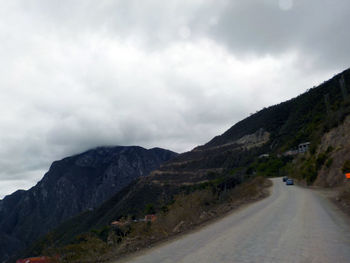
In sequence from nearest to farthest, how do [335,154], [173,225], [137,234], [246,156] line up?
[137,234] < [173,225] < [335,154] < [246,156]

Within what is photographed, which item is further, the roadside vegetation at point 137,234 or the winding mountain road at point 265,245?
the roadside vegetation at point 137,234

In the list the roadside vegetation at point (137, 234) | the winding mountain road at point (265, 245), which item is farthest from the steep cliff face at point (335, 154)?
the winding mountain road at point (265, 245)

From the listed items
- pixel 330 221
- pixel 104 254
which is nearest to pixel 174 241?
pixel 104 254

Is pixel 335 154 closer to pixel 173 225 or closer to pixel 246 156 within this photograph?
pixel 173 225

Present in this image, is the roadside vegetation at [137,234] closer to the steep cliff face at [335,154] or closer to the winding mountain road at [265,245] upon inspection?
the winding mountain road at [265,245]

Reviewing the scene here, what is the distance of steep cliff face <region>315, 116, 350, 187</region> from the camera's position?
2558 centimetres

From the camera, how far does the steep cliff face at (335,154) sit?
1007 inches

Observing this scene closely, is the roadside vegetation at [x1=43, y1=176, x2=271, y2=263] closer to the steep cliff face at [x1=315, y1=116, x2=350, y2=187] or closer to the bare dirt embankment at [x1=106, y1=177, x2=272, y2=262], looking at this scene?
the bare dirt embankment at [x1=106, y1=177, x2=272, y2=262]

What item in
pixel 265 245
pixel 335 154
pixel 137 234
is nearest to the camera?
pixel 265 245

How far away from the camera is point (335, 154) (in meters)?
28.2

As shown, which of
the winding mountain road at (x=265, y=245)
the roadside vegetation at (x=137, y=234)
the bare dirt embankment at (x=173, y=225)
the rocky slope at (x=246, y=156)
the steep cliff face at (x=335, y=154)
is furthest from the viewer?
the rocky slope at (x=246, y=156)

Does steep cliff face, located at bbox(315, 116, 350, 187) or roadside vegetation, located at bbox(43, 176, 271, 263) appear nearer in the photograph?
roadside vegetation, located at bbox(43, 176, 271, 263)

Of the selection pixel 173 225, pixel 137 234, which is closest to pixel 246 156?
pixel 173 225

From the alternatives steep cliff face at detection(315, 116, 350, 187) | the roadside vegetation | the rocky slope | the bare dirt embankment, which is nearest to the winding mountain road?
the bare dirt embankment
